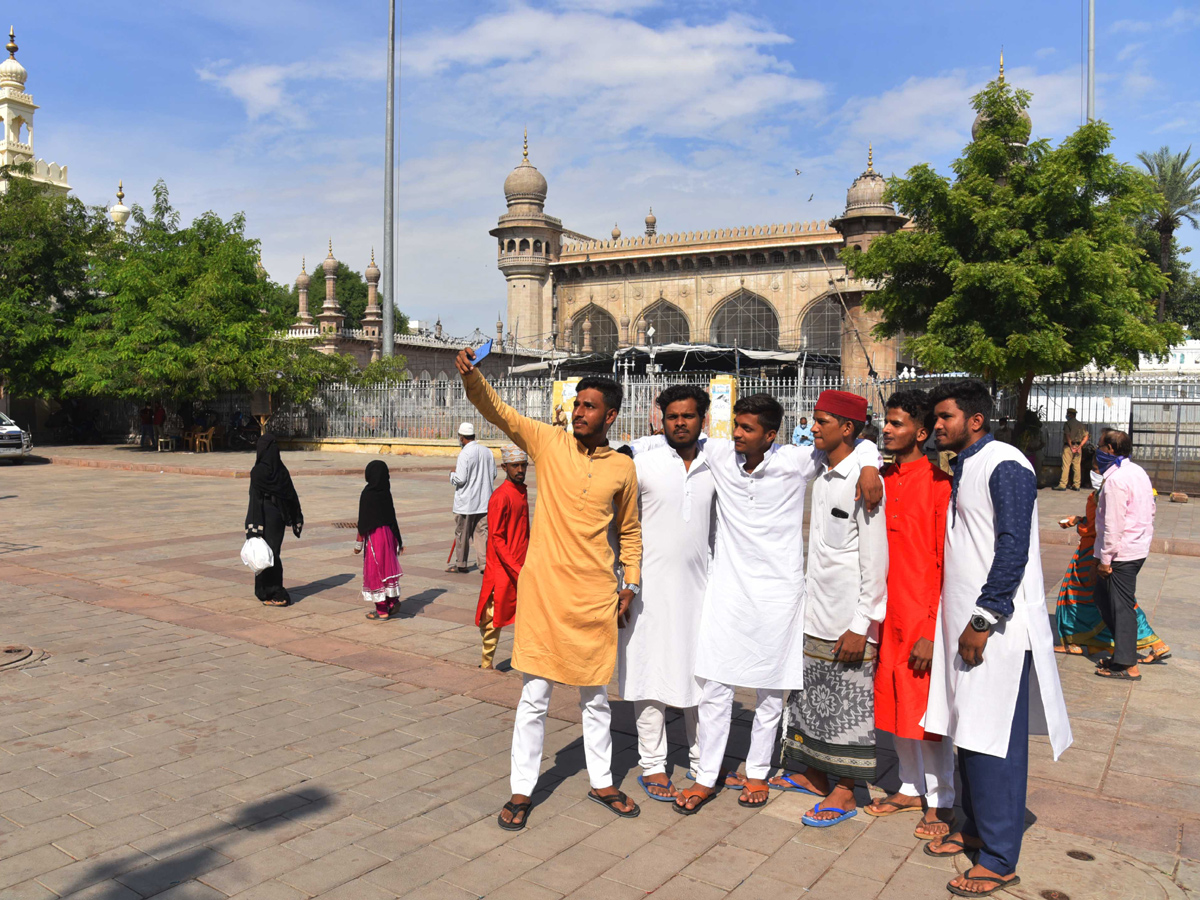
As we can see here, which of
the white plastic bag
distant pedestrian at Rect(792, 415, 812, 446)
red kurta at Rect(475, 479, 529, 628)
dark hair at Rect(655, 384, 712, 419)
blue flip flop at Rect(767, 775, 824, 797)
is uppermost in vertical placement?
dark hair at Rect(655, 384, 712, 419)

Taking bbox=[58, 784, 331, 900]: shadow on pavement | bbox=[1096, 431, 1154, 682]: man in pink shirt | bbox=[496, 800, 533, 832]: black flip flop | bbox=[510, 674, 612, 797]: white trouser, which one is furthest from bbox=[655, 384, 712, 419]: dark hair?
bbox=[1096, 431, 1154, 682]: man in pink shirt

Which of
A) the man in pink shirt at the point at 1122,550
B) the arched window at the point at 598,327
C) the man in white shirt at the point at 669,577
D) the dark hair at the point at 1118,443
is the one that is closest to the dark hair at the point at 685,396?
the man in white shirt at the point at 669,577

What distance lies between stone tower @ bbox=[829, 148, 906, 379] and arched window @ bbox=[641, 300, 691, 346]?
49.2ft

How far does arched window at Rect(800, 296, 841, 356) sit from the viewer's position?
149 feet

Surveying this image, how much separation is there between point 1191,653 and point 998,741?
393cm

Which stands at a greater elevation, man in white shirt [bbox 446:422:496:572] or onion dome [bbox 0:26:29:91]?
onion dome [bbox 0:26:29:91]

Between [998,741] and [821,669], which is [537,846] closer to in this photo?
[821,669]

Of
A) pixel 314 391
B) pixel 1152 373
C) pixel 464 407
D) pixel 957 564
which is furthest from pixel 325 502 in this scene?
pixel 1152 373

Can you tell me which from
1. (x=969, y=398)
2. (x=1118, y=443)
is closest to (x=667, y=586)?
(x=969, y=398)

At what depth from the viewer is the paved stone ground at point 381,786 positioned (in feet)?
9.86

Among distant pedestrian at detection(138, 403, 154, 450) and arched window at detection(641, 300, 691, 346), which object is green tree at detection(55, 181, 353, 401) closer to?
distant pedestrian at detection(138, 403, 154, 450)

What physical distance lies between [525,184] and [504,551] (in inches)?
1801

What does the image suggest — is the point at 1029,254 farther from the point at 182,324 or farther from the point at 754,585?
the point at 182,324

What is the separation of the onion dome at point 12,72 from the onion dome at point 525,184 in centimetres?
2132
